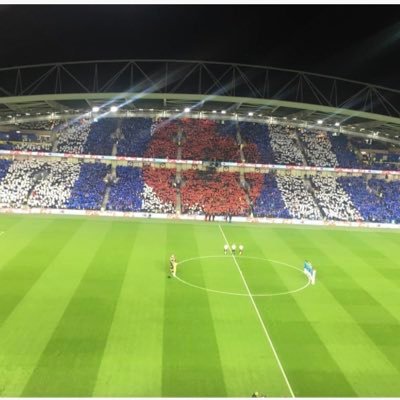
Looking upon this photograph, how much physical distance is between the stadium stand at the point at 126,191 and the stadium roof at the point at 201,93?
760 centimetres

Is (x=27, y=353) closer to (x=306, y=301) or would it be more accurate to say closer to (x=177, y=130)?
(x=306, y=301)

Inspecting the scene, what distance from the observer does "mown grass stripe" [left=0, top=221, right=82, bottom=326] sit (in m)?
20.7

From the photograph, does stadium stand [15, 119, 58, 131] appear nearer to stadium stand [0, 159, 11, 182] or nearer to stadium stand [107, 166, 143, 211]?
stadium stand [0, 159, 11, 182]

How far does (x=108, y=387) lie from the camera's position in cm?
1399

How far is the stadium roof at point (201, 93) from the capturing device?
138 ft

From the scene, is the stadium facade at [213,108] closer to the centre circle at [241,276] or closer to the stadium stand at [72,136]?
the stadium stand at [72,136]

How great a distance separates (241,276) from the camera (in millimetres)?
26109

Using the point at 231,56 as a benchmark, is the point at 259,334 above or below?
below

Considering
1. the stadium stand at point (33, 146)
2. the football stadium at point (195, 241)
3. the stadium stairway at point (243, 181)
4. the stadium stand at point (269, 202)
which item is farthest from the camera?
the stadium stand at point (33, 146)

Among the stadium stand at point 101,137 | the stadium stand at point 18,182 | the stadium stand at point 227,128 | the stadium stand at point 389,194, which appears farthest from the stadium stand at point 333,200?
the stadium stand at point 18,182

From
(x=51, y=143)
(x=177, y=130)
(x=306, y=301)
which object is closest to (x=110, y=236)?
(x=306, y=301)

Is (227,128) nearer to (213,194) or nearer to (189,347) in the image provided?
(213,194)

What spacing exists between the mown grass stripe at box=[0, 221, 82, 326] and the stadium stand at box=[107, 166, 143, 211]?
938cm

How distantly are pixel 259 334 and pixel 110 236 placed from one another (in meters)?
19.0
